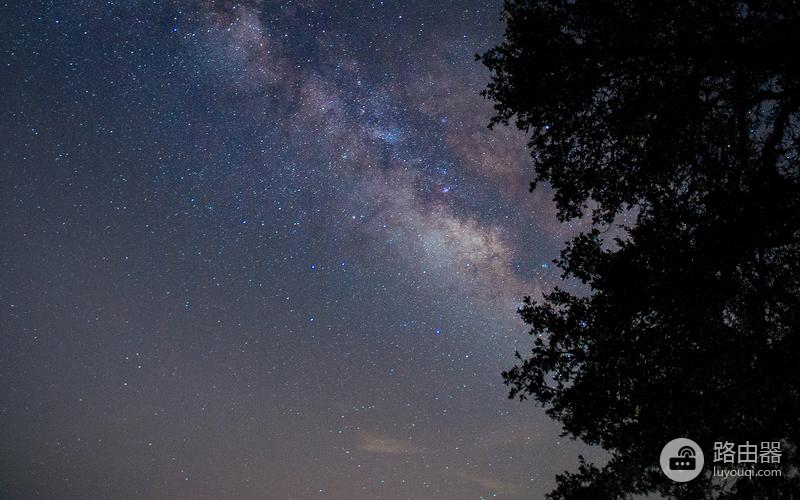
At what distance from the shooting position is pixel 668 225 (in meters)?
7.45

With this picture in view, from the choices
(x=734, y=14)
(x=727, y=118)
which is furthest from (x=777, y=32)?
(x=727, y=118)

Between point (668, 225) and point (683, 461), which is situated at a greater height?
point (668, 225)

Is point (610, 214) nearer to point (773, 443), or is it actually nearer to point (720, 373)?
point (720, 373)
